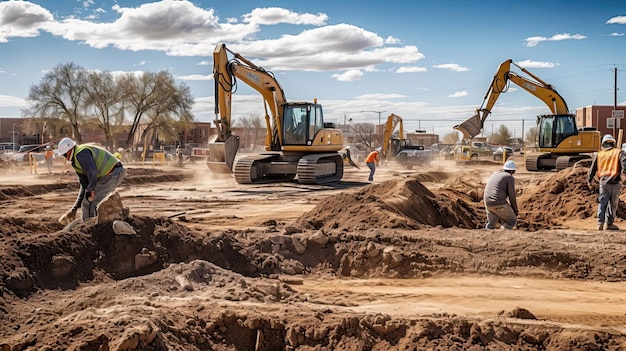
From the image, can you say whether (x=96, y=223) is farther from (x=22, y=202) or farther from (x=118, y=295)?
(x=22, y=202)

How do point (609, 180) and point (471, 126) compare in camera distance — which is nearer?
point (609, 180)

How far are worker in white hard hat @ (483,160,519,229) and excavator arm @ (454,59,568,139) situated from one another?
1530 cm

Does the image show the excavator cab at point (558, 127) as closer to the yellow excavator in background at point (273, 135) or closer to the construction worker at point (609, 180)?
the yellow excavator in background at point (273, 135)

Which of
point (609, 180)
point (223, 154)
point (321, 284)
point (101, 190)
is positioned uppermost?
point (223, 154)

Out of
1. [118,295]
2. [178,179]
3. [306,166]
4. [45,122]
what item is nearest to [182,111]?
[45,122]

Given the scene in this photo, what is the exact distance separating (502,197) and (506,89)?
1805cm

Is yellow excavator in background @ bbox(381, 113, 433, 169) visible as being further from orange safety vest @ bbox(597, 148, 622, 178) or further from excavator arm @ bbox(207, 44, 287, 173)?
orange safety vest @ bbox(597, 148, 622, 178)

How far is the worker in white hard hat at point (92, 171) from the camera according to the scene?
9195 millimetres

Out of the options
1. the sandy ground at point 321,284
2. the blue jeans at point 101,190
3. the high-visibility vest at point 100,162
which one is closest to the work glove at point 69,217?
the sandy ground at point 321,284

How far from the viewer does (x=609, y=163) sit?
39.5ft

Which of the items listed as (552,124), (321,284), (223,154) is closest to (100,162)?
(321,284)

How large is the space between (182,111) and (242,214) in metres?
40.1

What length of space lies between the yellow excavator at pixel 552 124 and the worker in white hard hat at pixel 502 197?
15.8 meters

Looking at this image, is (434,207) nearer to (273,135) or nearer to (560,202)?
(560,202)
